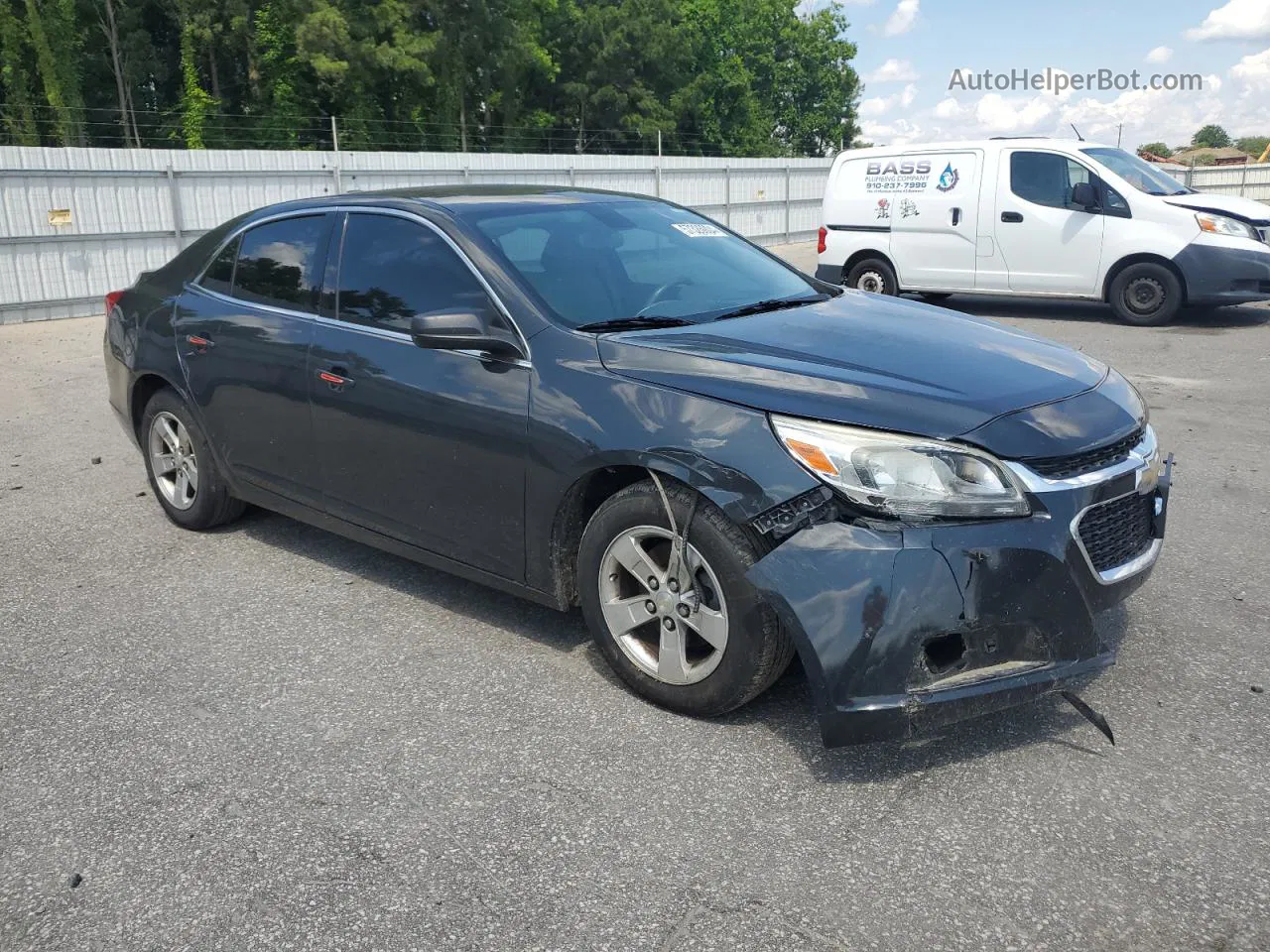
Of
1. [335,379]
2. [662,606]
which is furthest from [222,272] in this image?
Result: [662,606]

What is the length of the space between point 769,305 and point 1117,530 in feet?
4.96

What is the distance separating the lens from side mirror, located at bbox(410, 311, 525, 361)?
3.65m

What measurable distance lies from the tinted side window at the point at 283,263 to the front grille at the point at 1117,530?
118 inches

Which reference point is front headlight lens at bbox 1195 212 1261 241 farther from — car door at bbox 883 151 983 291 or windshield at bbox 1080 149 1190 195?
car door at bbox 883 151 983 291

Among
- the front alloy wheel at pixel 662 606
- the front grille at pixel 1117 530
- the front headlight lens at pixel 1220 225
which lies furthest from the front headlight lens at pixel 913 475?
the front headlight lens at pixel 1220 225

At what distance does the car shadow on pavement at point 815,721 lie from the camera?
311 centimetres

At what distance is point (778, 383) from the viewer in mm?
3172

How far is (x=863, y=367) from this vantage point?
10.8 feet

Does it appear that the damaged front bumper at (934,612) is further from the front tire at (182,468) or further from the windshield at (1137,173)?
the windshield at (1137,173)

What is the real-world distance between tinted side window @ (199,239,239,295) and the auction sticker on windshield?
2009 millimetres

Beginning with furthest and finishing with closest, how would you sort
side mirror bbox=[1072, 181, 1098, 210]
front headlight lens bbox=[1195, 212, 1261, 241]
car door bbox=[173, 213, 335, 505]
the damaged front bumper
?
side mirror bbox=[1072, 181, 1098, 210]
front headlight lens bbox=[1195, 212, 1261, 241]
car door bbox=[173, 213, 335, 505]
the damaged front bumper

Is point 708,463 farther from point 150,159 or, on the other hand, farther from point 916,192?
point 150,159

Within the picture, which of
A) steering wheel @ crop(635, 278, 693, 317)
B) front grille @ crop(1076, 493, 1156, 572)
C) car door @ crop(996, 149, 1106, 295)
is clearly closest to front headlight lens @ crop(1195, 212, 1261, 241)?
car door @ crop(996, 149, 1106, 295)

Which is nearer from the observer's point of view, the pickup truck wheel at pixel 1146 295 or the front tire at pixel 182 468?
the front tire at pixel 182 468
